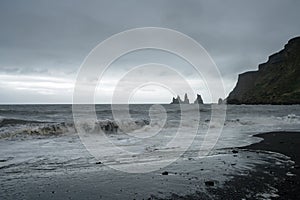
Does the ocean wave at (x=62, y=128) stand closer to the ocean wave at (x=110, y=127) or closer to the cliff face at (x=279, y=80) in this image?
the ocean wave at (x=110, y=127)

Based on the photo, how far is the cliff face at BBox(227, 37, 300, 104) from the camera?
4796 inches

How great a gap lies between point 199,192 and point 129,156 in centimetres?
567

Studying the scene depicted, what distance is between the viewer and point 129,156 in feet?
42.1

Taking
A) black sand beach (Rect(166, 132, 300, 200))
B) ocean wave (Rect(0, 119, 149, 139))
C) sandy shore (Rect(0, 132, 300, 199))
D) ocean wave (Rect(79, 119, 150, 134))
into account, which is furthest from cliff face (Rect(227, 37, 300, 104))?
sandy shore (Rect(0, 132, 300, 199))

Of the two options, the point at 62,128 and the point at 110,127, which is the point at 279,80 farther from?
the point at 62,128

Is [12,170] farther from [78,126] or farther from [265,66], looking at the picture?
[265,66]

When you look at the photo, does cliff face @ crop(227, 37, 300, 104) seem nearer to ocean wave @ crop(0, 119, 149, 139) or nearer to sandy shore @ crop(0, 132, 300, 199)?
ocean wave @ crop(0, 119, 149, 139)

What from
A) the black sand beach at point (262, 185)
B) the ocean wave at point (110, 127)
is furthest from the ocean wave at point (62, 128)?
the black sand beach at point (262, 185)

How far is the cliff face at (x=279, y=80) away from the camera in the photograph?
122 meters

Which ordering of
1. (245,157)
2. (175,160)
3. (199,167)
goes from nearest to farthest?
(199,167) < (175,160) < (245,157)

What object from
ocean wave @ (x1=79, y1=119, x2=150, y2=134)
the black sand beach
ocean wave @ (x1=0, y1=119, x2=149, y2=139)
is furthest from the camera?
ocean wave @ (x1=79, y1=119, x2=150, y2=134)

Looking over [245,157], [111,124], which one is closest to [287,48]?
[111,124]

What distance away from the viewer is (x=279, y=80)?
134 metres

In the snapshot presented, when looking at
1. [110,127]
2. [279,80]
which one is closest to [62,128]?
[110,127]
